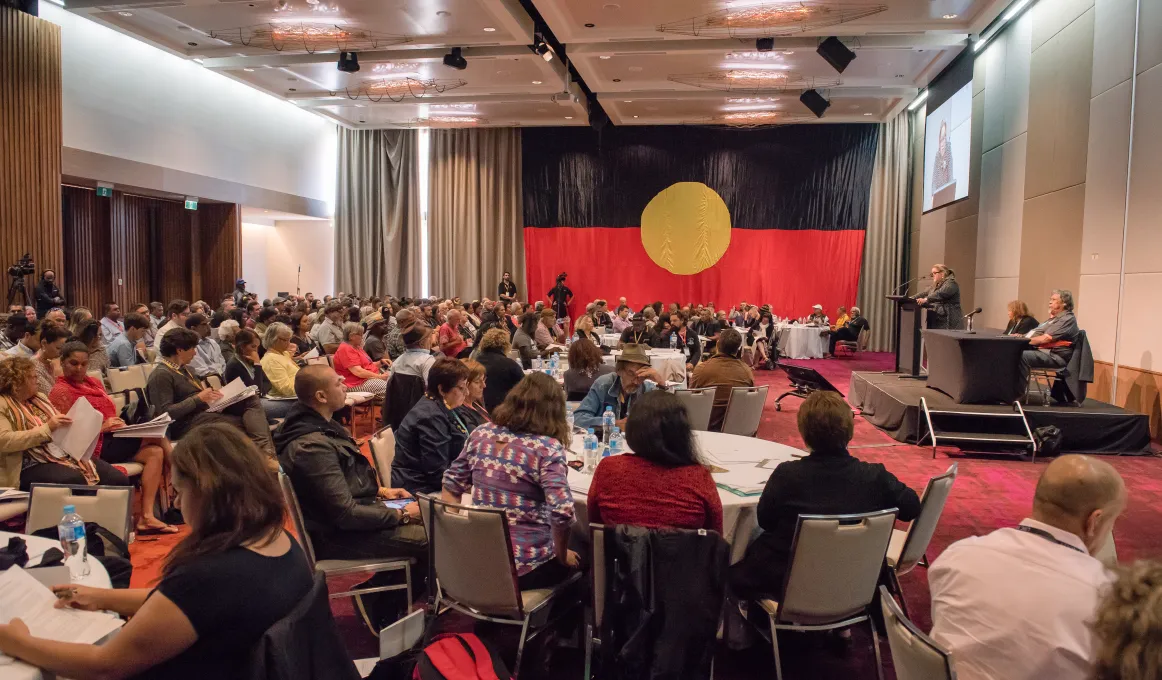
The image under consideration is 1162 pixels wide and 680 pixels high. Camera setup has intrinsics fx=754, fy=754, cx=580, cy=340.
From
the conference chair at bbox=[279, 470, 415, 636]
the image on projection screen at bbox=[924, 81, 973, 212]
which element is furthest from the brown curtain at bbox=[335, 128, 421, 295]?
the conference chair at bbox=[279, 470, 415, 636]

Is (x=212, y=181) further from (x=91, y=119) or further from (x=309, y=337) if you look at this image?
(x=309, y=337)

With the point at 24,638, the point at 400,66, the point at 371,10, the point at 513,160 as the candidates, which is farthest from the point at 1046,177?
the point at 513,160

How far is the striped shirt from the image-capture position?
2.74m

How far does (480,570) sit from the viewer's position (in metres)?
2.57

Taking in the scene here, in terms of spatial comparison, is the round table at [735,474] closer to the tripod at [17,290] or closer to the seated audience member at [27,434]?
the seated audience member at [27,434]

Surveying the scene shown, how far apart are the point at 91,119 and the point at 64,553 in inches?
461

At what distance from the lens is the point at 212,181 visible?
14.0 meters

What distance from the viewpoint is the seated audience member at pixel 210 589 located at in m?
1.55

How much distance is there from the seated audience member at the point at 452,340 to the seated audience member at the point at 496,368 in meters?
0.40

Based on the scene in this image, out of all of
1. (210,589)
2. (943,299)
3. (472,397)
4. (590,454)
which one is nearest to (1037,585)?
(210,589)

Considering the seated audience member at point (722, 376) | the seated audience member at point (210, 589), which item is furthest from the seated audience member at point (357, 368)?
Result: the seated audience member at point (210, 589)

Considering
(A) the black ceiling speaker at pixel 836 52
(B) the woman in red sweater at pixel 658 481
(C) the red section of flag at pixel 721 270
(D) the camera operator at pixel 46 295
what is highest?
(A) the black ceiling speaker at pixel 836 52

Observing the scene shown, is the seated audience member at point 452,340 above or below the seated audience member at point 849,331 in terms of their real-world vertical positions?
above

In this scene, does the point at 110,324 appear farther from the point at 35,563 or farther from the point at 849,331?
the point at 849,331
